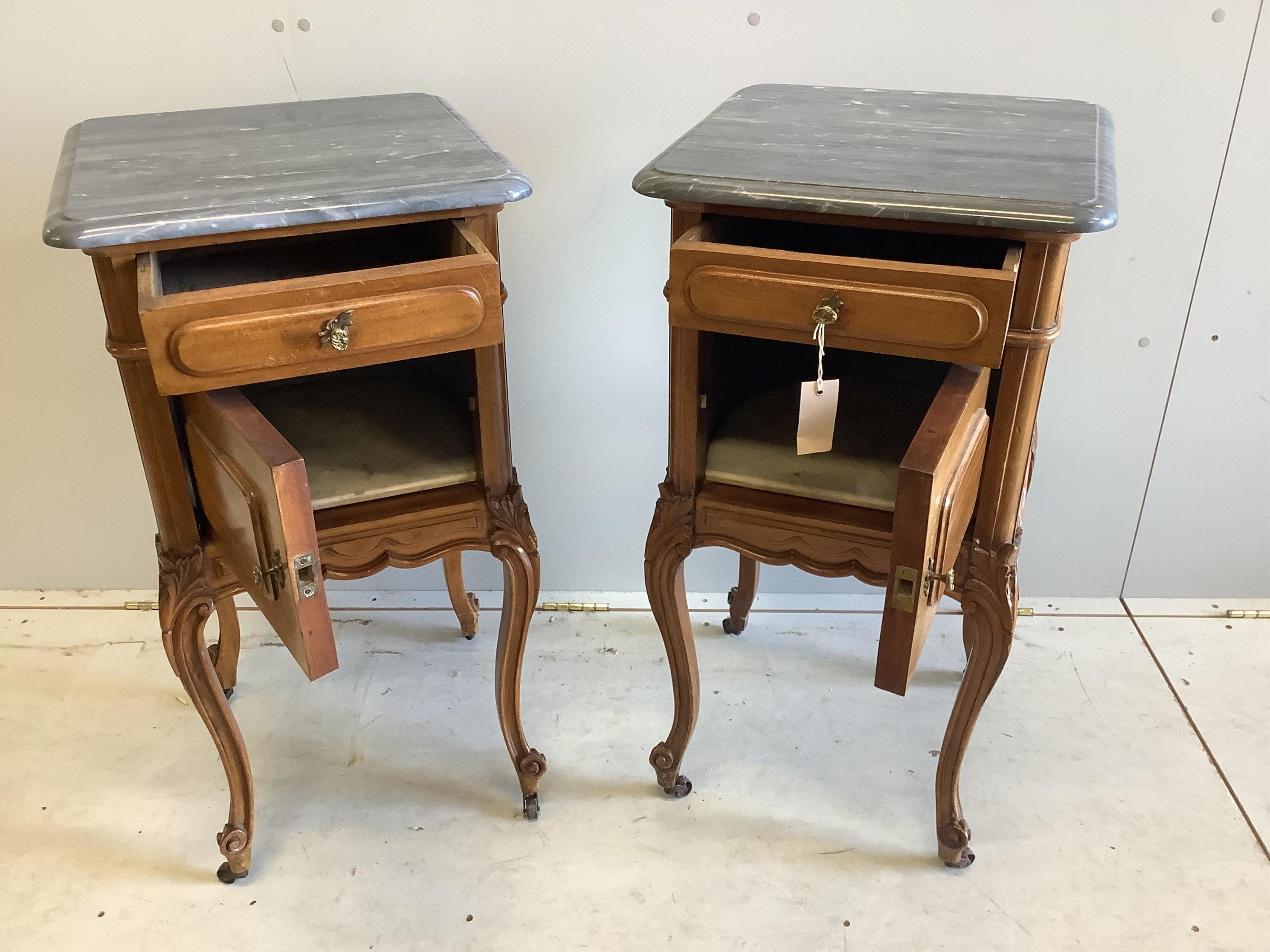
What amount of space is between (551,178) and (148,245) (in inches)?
26.8

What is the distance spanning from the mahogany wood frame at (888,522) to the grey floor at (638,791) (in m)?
0.15

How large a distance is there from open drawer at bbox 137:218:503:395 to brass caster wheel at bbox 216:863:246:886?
0.68m

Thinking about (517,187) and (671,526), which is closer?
(517,187)

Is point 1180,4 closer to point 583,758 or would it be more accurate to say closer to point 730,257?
point 730,257

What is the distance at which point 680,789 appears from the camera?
1.45 meters

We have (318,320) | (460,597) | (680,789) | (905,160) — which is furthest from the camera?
(460,597)

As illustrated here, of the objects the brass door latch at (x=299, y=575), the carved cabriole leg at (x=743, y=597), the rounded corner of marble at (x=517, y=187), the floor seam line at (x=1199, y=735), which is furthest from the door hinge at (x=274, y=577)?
the floor seam line at (x=1199, y=735)

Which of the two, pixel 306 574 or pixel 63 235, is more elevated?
pixel 63 235

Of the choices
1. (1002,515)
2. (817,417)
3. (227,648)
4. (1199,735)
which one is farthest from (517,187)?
(1199,735)

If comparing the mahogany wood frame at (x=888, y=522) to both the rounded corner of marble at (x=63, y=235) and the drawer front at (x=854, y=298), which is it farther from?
the rounded corner of marble at (x=63, y=235)

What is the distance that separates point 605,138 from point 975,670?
0.91 meters

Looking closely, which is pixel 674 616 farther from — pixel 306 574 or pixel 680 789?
pixel 306 574

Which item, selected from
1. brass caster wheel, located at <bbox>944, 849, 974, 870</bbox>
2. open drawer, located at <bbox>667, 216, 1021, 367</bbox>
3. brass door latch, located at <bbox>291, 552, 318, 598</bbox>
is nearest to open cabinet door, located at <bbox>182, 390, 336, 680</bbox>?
brass door latch, located at <bbox>291, 552, 318, 598</bbox>

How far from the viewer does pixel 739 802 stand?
1.44 meters
